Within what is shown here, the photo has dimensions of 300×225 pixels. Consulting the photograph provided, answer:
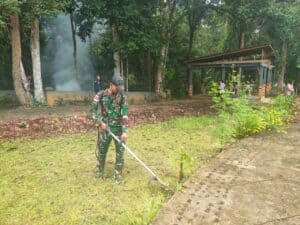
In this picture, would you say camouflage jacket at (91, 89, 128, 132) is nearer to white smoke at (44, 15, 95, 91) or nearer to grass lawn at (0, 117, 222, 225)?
grass lawn at (0, 117, 222, 225)

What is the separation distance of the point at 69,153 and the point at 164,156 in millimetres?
2287

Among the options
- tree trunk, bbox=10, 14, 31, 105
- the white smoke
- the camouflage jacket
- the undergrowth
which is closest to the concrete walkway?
the undergrowth

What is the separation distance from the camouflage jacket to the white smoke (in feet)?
66.8

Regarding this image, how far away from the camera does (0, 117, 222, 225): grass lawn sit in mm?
4902

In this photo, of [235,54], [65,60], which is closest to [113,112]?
[235,54]

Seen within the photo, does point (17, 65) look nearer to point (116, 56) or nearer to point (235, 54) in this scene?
point (116, 56)

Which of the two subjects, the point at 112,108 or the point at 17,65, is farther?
the point at 17,65

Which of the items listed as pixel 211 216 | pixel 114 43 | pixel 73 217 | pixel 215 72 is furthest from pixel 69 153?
pixel 215 72

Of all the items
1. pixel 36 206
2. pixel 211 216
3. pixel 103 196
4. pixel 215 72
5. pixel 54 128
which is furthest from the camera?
pixel 215 72

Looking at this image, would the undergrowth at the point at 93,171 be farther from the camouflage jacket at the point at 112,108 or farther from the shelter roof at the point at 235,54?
the shelter roof at the point at 235,54

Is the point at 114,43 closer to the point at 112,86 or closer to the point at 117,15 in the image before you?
the point at 117,15

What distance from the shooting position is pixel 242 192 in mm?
5480

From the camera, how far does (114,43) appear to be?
20531mm

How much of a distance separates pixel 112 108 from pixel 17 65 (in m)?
12.9
